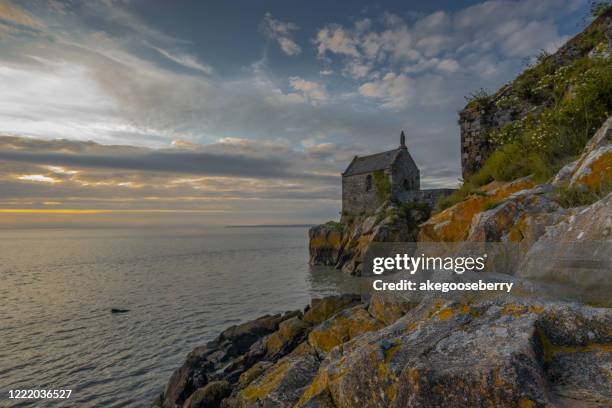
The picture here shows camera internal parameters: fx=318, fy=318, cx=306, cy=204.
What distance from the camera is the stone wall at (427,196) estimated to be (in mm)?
31975

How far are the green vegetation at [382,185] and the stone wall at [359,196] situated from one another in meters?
0.41

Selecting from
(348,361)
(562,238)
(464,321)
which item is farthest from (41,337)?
(562,238)

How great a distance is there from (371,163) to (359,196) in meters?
4.73

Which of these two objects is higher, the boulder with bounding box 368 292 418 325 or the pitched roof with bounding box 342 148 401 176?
the pitched roof with bounding box 342 148 401 176

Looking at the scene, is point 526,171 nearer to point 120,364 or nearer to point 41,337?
point 120,364

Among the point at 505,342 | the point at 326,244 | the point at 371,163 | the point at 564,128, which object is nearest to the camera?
the point at 505,342

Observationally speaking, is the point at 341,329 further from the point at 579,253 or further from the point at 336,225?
the point at 336,225

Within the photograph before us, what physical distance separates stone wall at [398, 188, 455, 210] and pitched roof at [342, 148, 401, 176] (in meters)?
5.30

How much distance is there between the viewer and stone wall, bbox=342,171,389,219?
40.3 metres

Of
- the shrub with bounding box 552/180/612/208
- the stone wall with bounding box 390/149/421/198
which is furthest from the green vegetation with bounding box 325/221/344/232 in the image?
the shrub with bounding box 552/180/612/208

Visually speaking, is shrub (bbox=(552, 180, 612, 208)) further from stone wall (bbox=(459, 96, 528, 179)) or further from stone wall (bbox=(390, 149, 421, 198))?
stone wall (bbox=(390, 149, 421, 198))

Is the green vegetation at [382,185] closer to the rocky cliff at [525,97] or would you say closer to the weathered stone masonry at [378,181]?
the weathered stone masonry at [378,181]

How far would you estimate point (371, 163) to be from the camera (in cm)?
4256

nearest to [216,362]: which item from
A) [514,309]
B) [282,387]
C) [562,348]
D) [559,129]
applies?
[282,387]
